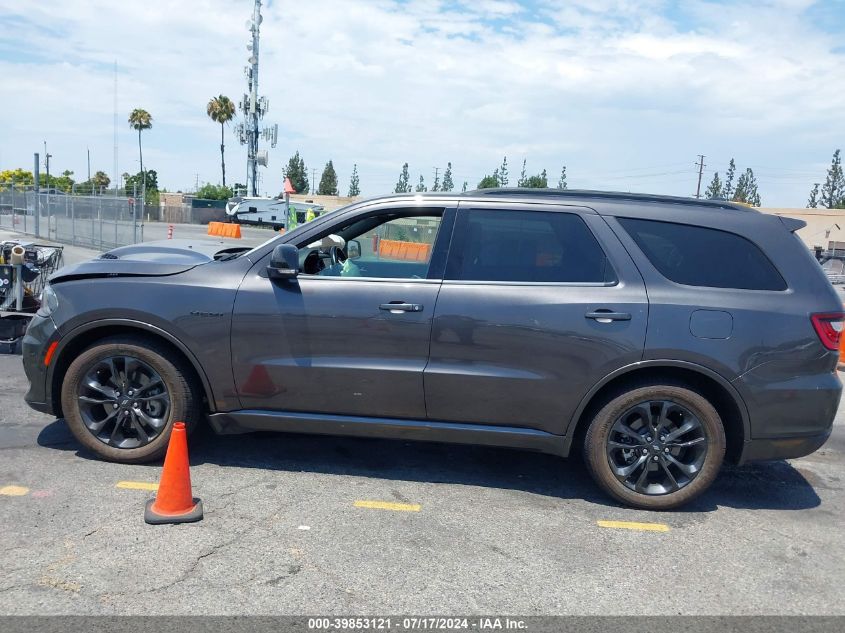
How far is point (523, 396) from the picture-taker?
15.0ft

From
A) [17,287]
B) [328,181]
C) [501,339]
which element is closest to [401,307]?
[501,339]

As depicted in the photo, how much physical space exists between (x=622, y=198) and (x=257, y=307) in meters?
2.42

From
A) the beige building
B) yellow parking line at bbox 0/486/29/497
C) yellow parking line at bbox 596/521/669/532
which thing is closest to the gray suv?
yellow parking line at bbox 596/521/669/532

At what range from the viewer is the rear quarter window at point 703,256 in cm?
458

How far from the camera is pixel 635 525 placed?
4.46 m

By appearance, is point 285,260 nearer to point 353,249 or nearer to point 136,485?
point 353,249

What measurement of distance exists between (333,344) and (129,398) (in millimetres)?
1416

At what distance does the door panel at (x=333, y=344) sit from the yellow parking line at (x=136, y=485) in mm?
771

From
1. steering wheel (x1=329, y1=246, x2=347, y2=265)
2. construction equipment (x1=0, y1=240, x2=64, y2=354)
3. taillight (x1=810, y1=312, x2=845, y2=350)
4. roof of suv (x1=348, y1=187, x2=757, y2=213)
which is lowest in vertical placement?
construction equipment (x1=0, y1=240, x2=64, y2=354)

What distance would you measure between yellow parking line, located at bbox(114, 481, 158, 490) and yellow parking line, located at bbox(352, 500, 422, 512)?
1.26 meters

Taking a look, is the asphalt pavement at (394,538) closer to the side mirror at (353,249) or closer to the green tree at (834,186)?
the side mirror at (353,249)

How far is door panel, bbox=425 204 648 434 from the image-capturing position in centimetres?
450

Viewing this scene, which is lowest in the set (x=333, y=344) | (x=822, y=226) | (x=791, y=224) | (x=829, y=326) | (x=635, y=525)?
(x=635, y=525)

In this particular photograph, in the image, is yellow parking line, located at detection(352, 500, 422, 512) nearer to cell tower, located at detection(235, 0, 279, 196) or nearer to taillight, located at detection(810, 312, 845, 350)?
taillight, located at detection(810, 312, 845, 350)
